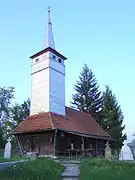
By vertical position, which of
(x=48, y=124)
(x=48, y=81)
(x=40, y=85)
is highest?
(x=48, y=81)

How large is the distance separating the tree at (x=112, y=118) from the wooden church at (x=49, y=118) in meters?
9.31

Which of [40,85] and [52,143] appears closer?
[52,143]

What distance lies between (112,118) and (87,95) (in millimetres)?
7207

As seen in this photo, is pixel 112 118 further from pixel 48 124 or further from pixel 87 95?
pixel 48 124

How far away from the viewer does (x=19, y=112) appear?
45.7m

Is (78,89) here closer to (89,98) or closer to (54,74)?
(89,98)

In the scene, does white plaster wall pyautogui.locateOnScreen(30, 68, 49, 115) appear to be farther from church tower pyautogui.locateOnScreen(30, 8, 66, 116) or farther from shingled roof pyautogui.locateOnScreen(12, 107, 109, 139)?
shingled roof pyautogui.locateOnScreen(12, 107, 109, 139)

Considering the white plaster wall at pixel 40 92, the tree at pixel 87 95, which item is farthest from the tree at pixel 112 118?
the white plaster wall at pixel 40 92

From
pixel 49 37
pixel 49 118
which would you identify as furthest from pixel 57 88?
pixel 49 37

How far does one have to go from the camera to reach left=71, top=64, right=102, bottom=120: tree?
A: 4378 centimetres

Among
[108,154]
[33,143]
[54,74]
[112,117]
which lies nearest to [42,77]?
[54,74]

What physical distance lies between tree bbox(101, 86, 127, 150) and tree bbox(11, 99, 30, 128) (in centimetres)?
1467

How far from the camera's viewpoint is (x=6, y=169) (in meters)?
9.90

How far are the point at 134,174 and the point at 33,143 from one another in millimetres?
16846
